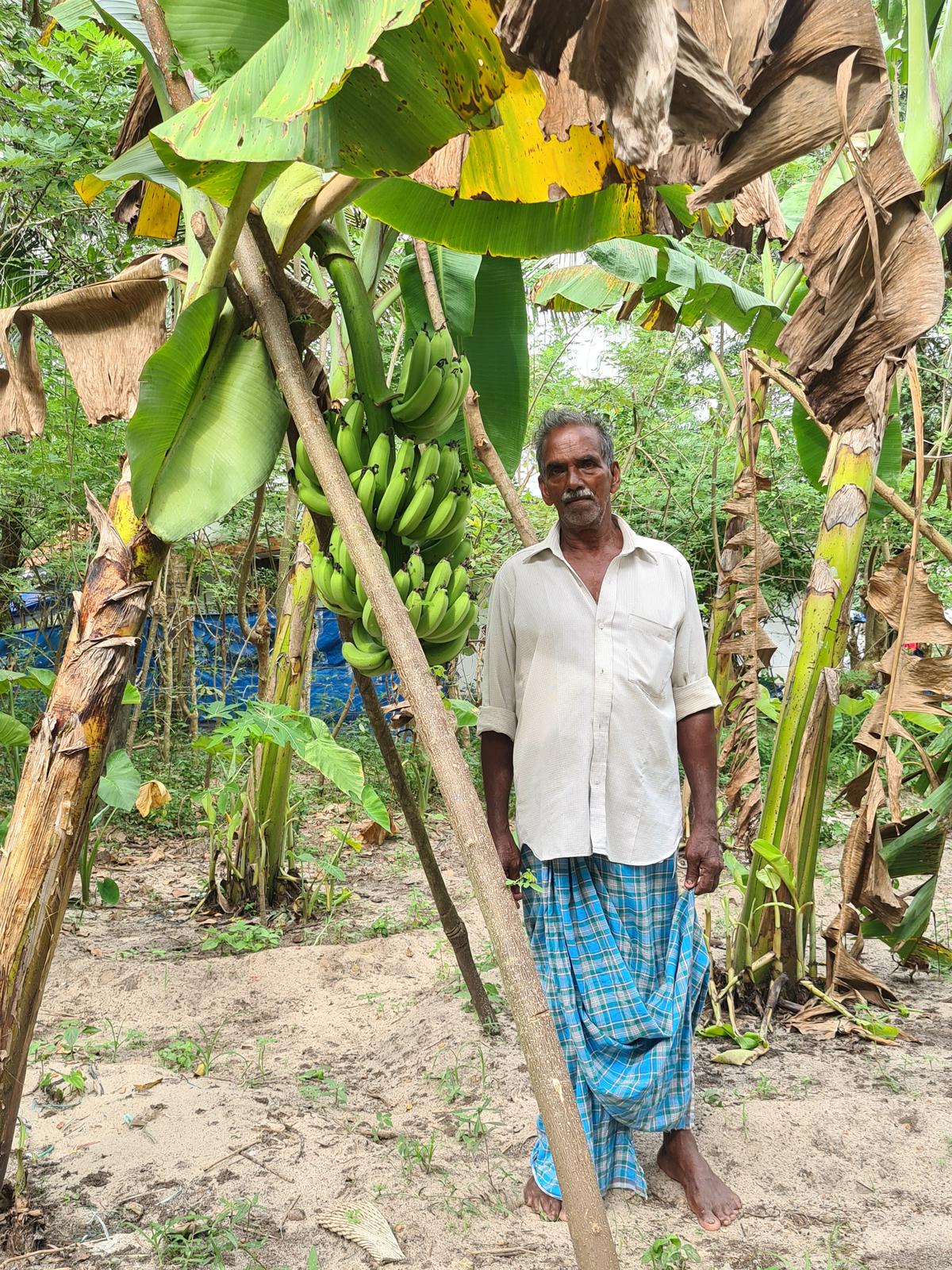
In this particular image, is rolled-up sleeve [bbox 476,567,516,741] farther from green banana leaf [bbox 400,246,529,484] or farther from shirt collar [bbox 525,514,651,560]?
green banana leaf [bbox 400,246,529,484]

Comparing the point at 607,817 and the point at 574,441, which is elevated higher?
the point at 574,441

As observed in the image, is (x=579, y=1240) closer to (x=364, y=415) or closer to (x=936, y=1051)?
(x=364, y=415)

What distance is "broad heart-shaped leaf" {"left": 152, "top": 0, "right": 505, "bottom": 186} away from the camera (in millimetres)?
1374

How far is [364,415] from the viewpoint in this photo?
211 centimetres

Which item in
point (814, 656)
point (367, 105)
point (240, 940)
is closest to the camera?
point (367, 105)

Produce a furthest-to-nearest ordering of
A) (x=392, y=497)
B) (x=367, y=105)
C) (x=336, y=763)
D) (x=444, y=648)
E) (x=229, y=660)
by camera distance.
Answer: (x=229, y=660), (x=336, y=763), (x=444, y=648), (x=392, y=497), (x=367, y=105)

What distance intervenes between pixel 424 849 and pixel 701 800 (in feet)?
2.67

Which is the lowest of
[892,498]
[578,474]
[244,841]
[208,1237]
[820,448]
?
[208,1237]

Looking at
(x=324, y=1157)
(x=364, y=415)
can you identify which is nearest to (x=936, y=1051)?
(x=324, y=1157)

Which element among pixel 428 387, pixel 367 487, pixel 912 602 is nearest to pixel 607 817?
pixel 367 487

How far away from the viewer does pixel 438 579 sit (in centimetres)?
218

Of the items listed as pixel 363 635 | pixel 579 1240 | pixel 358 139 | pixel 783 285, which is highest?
pixel 783 285

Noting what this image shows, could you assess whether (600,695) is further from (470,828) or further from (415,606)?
(470,828)

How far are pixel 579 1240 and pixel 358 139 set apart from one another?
5.54 ft
